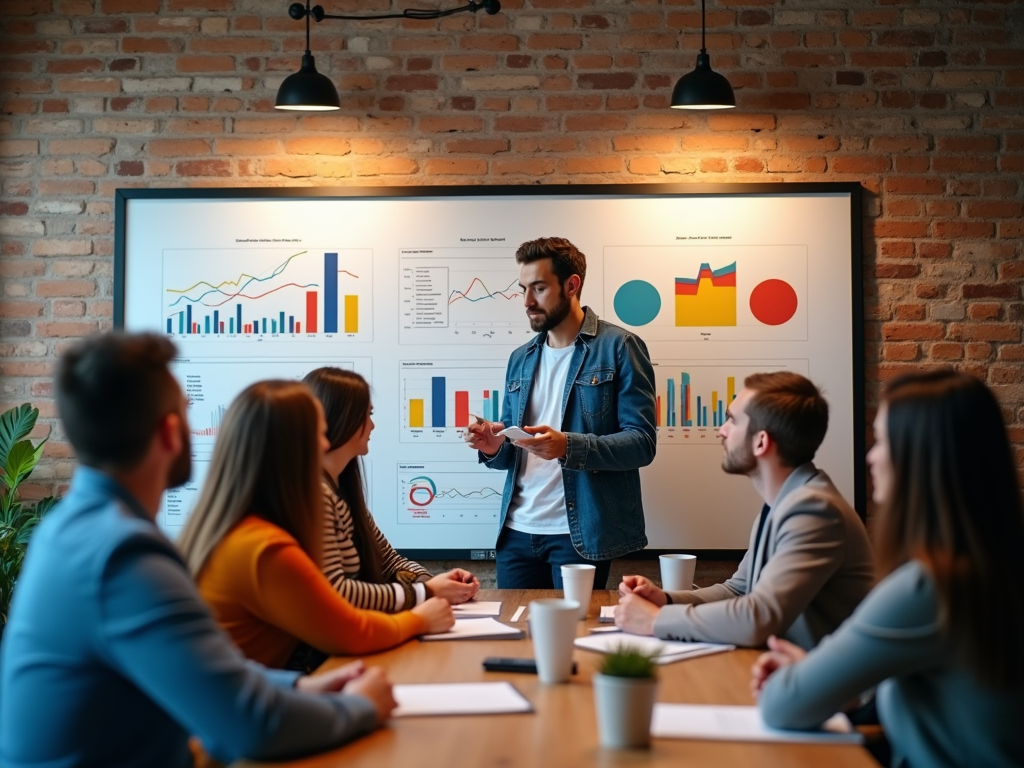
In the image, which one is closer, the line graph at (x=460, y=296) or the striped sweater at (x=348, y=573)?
the striped sweater at (x=348, y=573)

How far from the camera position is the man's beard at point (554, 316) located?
3.54m

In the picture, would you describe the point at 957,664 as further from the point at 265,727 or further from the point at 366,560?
the point at 366,560

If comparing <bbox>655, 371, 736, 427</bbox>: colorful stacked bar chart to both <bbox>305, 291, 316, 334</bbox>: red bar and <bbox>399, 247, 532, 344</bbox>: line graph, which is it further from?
<bbox>305, 291, 316, 334</bbox>: red bar

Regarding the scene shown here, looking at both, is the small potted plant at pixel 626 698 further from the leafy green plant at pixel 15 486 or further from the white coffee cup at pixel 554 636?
the leafy green plant at pixel 15 486

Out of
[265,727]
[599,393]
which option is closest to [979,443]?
[265,727]

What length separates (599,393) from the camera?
3451 millimetres

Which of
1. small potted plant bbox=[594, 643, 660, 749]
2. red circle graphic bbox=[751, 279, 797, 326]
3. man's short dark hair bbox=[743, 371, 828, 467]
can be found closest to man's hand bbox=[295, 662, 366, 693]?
small potted plant bbox=[594, 643, 660, 749]

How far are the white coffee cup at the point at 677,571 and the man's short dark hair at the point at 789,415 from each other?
0.34 meters

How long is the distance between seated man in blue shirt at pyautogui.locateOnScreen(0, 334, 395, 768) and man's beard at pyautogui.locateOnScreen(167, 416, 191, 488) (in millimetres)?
38

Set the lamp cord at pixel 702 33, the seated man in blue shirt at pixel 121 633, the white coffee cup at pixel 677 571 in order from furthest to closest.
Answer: the lamp cord at pixel 702 33
the white coffee cup at pixel 677 571
the seated man in blue shirt at pixel 121 633

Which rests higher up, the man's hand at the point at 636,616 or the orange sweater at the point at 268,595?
the orange sweater at the point at 268,595

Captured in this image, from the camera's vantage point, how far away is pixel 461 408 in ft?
13.2

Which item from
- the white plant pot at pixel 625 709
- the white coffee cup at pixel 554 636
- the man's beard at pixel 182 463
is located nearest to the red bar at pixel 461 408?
the white coffee cup at pixel 554 636

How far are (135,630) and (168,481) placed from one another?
0.30 meters
